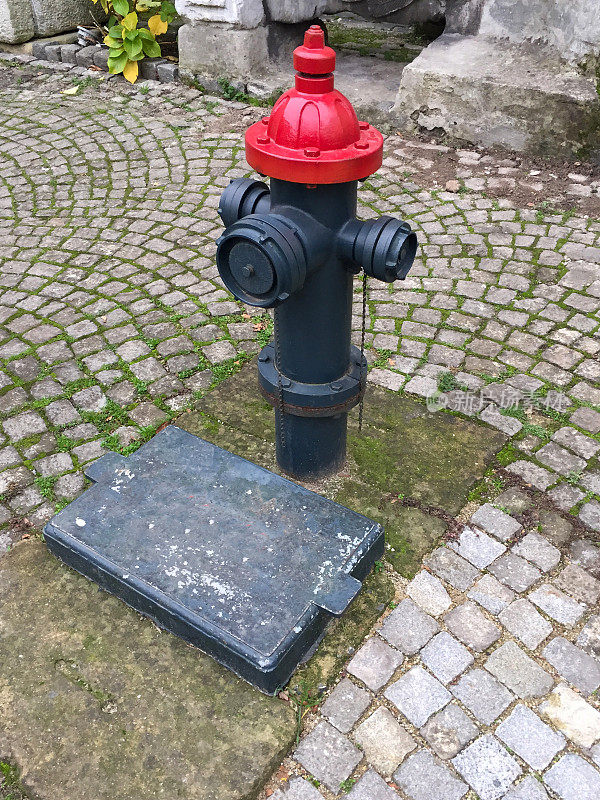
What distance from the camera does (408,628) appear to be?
281 cm

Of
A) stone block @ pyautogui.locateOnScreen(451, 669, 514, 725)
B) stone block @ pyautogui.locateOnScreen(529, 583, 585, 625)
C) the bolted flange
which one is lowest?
stone block @ pyautogui.locateOnScreen(451, 669, 514, 725)

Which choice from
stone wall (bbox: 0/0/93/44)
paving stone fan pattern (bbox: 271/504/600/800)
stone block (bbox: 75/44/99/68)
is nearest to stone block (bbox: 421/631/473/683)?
paving stone fan pattern (bbox: 271/504/600/800)

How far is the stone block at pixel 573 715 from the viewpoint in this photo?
8.19 feet

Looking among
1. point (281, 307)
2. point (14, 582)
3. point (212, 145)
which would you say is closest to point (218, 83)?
point (212, 145)

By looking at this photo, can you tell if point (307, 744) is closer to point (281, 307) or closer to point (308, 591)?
point (308, 591)

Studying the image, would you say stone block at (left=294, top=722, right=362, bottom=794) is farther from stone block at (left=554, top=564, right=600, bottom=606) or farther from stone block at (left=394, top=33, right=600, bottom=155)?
stone block at (left=394, top=33, right=600, bottom=155)

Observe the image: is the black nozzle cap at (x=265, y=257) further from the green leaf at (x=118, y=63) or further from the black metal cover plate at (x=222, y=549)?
the green leaf at (x=118, y=63)

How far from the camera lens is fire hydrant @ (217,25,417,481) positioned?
235 centimetres

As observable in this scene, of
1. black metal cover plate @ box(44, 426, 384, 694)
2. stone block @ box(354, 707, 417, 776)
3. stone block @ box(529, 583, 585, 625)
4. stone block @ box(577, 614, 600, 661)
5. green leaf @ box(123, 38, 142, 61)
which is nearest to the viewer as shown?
stone block @ box(354, 707, 417, 776)

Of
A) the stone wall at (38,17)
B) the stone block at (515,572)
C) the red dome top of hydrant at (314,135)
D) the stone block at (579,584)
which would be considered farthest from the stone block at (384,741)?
the stone wall at (38,17)

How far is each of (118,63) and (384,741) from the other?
25.0ft

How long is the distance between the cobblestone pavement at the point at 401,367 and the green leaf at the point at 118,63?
2.56 feet

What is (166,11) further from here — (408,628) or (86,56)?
(408,628)

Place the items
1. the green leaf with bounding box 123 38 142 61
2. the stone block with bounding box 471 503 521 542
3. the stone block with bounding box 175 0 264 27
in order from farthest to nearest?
the green leaf with bounding box 123 38 142 61
the stone block with bounding box 175 0 264 27
the stone block with bounding box 471 503 521 542
